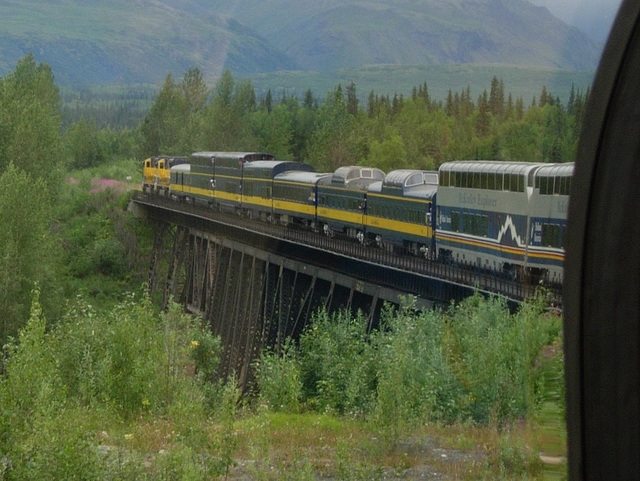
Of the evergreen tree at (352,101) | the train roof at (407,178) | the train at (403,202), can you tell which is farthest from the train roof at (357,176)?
the evergreen tree at (352,101)

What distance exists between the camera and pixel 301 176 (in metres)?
29.2

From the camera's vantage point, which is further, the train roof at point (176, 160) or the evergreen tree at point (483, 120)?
the train roof at point (176, 160)

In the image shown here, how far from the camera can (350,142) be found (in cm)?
2591

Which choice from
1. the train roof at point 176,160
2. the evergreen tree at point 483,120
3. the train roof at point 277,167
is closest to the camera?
the evergreen tree at point 483,120

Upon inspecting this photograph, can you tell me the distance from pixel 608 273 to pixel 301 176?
28334 millimetres

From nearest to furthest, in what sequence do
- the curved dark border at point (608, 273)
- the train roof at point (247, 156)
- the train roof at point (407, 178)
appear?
the curved dark border at point (608, 273) < the train roof at point (407, 178) < the train roof at point (247, 156)

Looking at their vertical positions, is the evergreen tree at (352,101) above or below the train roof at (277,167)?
above

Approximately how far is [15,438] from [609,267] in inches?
315

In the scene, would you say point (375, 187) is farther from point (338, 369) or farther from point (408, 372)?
point (408, 372)

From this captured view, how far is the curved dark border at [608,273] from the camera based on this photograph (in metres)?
0.96

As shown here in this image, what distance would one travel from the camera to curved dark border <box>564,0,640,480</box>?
963mm

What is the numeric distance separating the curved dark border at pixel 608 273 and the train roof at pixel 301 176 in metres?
25.9

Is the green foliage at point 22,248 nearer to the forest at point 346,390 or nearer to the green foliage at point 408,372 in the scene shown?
the forest at point 346,390

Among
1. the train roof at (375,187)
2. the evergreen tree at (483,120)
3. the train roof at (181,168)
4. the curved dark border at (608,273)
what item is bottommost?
the train roof at (181,168)
